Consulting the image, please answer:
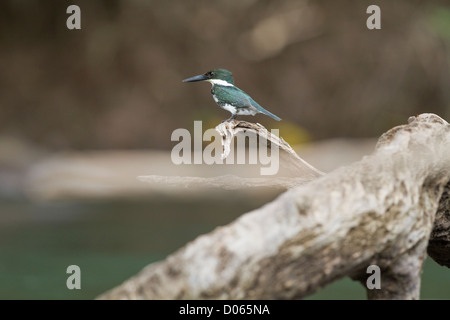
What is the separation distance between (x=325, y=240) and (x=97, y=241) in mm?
3460

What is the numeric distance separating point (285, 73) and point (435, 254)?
5453mm

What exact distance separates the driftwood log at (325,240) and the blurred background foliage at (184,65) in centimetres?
546

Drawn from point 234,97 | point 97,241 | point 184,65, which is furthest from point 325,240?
point 184,65

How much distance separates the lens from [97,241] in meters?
4.66

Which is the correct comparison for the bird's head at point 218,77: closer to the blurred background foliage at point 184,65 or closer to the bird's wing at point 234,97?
the bird's wing at point 234,97

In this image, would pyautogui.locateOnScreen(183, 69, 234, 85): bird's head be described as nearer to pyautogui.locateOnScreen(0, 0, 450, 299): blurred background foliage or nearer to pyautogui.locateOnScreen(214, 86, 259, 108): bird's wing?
pyautogui.locateOnScreen(214, 86, 259, 108): bird's wing

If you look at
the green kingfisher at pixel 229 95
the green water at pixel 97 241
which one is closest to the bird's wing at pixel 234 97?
the green kingfisher at pixel 229 95

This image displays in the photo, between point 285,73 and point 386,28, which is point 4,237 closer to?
point 285,73

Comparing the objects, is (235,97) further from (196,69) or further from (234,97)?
(196,69)

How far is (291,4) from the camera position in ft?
22.7

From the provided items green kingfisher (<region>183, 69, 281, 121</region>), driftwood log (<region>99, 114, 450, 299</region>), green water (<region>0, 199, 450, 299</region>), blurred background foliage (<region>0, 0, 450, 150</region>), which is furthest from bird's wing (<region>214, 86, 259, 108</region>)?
blurred background foliage (<region>0, 0, 450, 150</region>)

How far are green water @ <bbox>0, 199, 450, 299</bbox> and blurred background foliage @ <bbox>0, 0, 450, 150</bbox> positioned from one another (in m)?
1.63

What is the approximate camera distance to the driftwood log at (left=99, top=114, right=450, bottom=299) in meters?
1.30
